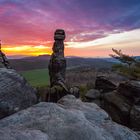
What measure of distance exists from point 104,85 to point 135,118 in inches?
444

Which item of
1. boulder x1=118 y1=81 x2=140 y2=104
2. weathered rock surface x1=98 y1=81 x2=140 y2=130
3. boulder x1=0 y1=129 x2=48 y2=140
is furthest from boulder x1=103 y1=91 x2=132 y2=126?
boulder x1=0 y1=129 x2=48 y2=140

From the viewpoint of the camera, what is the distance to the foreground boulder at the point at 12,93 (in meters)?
8.77

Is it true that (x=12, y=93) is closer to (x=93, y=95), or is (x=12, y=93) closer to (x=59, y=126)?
(x=59, y=126)

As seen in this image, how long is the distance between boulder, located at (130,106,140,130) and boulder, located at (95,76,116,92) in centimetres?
922

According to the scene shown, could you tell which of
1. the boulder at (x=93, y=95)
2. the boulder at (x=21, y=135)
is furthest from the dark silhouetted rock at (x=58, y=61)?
the boulder at (x=21, y=135)

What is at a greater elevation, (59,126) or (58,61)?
(59,126)

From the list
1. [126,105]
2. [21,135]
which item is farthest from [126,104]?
[21,135]

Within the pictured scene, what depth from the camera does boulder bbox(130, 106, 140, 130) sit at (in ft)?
74.2

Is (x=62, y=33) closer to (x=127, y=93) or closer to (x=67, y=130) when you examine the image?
(x=127, y=93)

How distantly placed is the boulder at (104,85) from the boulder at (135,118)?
30.2ft

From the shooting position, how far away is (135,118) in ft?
74.4

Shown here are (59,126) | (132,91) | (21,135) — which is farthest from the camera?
(132,91)

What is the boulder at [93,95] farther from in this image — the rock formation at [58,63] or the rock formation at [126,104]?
the rock formation at [126,104]

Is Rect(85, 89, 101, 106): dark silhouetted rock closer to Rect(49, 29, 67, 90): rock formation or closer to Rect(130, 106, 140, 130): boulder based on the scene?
Rect(49, 29, 67, 90): rock formation
